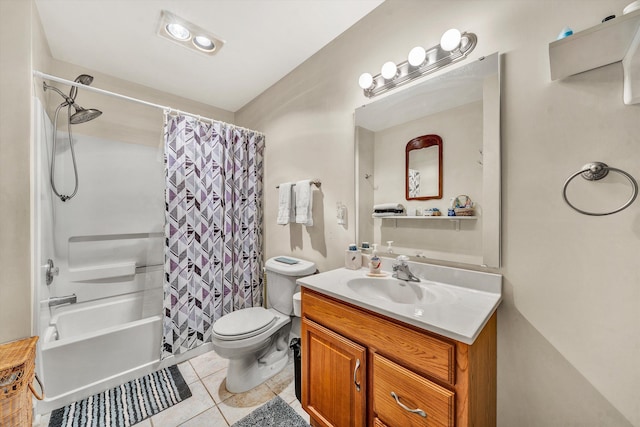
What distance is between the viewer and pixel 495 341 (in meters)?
1.04

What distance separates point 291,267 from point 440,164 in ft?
3.90

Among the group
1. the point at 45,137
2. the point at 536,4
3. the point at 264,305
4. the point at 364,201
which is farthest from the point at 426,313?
the point at 45,137

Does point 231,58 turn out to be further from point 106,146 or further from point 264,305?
point 264,305

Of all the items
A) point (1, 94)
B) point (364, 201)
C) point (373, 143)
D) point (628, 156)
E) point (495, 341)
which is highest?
point (1, 94)

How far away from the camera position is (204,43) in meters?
1.78

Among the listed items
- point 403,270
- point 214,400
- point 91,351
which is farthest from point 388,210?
point 91,351

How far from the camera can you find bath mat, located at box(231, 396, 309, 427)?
1.33 meters

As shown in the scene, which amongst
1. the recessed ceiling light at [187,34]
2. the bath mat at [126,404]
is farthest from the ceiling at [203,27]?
the bath mat at [126,404]

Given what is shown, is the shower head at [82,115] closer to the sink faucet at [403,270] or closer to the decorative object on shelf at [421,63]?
the decorative object on shelf at [421,63]

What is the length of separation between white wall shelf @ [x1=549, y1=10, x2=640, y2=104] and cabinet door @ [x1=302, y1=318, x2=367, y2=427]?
50.0 inches

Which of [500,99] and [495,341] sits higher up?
[500,99]

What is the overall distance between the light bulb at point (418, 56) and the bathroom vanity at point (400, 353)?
104 cm

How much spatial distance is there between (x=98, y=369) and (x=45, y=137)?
1558 millimetres

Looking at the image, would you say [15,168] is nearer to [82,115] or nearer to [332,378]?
[82,115]
